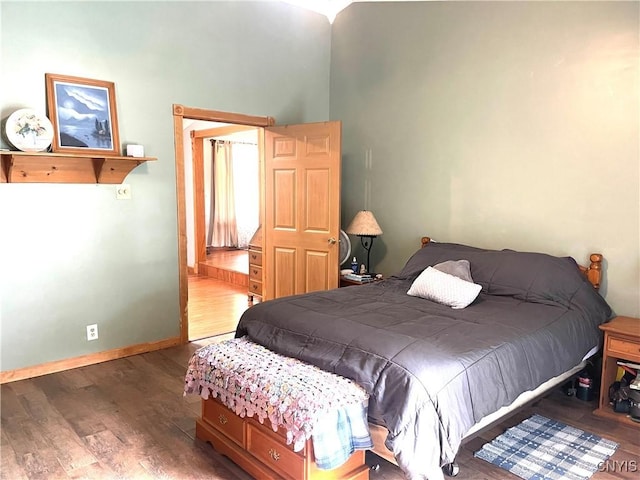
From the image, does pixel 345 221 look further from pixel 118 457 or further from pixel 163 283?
pixel 118 457

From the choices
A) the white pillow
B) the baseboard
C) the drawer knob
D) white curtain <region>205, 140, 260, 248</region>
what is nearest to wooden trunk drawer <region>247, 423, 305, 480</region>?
the drawer knob

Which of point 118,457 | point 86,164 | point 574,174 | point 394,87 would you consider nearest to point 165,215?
point 86,164

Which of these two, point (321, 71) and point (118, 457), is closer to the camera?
point (118, 457)

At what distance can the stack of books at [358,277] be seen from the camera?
4312mm

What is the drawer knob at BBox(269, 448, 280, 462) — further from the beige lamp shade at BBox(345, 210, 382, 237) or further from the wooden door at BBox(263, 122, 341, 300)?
the beige lamp shade at BBox(345, 210, 382, 237)

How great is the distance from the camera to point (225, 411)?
8.02 feet

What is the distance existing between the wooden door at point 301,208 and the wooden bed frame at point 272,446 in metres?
2.00

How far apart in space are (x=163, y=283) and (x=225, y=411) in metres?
1.88

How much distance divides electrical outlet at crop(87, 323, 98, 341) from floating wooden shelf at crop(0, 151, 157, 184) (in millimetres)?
1091

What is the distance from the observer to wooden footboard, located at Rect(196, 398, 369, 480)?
6.75 feet

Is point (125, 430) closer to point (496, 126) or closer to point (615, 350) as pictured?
→ point (615, 350)

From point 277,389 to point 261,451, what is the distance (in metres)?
0.37

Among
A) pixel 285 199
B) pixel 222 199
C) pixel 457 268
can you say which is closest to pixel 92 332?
pixel 285 199

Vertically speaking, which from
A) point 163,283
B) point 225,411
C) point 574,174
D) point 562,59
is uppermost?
point 562,59
